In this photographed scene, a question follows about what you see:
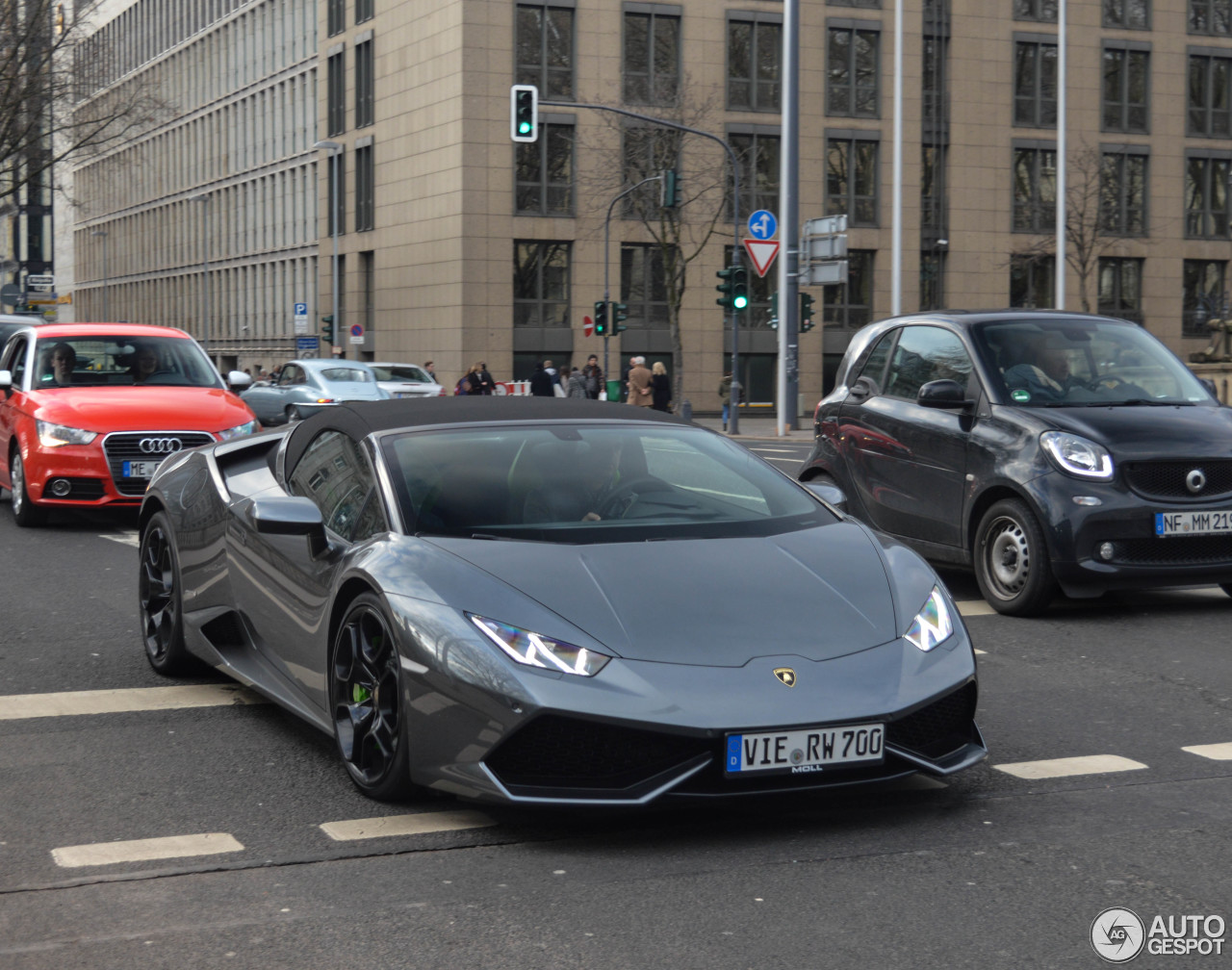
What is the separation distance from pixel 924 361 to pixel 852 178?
149 ft

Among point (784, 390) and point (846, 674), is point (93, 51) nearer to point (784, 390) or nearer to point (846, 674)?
point (784, 390)

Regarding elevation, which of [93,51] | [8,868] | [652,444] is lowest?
[8,868]

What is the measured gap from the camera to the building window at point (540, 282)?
5250 centimetres

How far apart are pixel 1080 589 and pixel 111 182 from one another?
3798 inches

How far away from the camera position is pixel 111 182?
98125 millimetres

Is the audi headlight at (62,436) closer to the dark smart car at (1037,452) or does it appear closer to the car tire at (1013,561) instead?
the dark smart car at (1037,452)

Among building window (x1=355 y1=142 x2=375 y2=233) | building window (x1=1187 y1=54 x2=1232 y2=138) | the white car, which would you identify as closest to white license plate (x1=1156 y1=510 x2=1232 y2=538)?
the white car

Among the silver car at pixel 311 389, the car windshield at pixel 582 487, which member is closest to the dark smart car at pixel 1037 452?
the car windshield at pixel 582 487

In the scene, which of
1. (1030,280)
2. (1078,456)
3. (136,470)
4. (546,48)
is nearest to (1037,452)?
(1078,456)

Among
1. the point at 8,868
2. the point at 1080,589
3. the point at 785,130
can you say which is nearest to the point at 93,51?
the point at 785,130

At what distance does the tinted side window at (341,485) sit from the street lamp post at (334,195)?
54602 millimetres

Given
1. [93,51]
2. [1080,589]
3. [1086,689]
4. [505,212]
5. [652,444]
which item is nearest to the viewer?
[652,444]

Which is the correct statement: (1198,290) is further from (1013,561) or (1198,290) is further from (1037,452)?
(1037,452)

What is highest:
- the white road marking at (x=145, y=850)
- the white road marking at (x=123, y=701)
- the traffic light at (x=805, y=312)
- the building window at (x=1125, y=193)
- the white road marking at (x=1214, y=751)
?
the building window at (x=1125, y=193)
